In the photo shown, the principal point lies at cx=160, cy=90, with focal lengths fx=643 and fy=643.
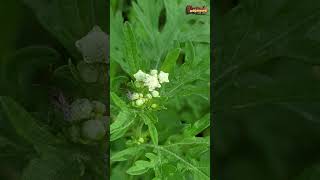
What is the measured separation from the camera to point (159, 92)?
5.58ft

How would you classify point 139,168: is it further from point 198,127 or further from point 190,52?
point 190,52

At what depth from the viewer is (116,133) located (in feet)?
5.12

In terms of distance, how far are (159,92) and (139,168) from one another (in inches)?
8.4

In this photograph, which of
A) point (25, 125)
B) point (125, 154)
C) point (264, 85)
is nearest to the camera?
point (25, 125)

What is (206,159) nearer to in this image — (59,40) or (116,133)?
(116,133)

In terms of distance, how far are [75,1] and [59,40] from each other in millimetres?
109

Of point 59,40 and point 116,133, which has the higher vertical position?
point 59,40

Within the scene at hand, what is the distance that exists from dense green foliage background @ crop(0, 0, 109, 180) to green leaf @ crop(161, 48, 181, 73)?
18 centimetres

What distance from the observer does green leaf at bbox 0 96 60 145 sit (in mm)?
1511

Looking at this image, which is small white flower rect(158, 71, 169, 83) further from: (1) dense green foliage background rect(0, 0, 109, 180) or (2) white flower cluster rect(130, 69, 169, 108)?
(1) dense green foliage background rect(0, 0, 109, 180)

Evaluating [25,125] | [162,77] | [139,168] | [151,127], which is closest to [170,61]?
[162,77]

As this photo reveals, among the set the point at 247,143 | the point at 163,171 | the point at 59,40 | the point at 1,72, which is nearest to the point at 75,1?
the point at 59,40

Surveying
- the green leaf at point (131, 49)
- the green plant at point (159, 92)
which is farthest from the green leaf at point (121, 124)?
the green leaf at point (131, 49)

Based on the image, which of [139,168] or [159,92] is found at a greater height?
[159,92]
